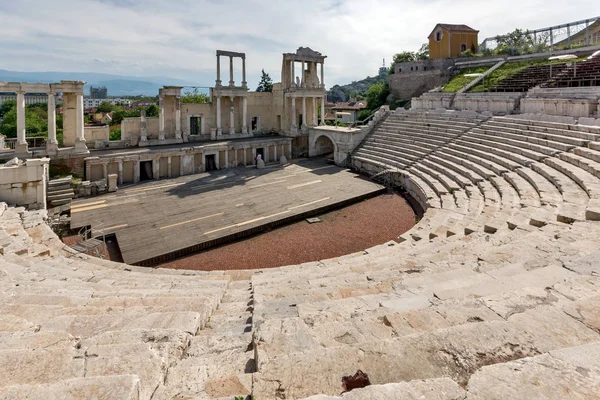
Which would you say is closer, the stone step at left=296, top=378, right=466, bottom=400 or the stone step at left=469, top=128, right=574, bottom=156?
the stone step at left=296, top=378, right=466, bottom=400

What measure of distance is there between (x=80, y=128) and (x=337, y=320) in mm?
22186

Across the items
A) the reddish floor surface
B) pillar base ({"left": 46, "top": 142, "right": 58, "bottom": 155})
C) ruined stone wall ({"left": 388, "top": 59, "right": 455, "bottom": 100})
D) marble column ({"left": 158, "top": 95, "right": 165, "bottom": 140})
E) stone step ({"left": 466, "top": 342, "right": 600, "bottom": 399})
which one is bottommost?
the reddish floor surface

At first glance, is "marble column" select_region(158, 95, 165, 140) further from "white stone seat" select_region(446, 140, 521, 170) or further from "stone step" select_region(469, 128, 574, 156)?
"stone step" select_region(469, 128, 574, 156)

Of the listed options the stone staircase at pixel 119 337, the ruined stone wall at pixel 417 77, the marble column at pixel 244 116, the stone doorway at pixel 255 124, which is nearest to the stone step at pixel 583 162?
the stone staircase at pixel 119 337

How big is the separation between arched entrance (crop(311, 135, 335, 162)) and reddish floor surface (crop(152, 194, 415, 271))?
13474 mm

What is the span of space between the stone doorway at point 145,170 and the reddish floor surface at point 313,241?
12210 mm

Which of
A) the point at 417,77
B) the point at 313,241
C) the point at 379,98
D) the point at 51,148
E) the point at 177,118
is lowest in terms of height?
the point at 313,241

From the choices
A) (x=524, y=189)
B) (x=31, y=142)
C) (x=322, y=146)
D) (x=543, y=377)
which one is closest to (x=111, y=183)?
(x=31, y=142)

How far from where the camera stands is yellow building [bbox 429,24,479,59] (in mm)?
45844

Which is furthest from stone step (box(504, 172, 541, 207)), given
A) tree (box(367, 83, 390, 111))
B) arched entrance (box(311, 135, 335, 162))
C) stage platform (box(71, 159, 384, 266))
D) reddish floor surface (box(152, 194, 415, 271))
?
tree (box(367, 83, 390, 111))

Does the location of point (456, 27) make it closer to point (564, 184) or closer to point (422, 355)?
point (564, 184)

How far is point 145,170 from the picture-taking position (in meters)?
22.8

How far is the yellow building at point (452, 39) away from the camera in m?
45.8

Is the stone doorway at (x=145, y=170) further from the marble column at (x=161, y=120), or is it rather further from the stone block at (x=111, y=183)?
the stone block at (x=111, y=183)
